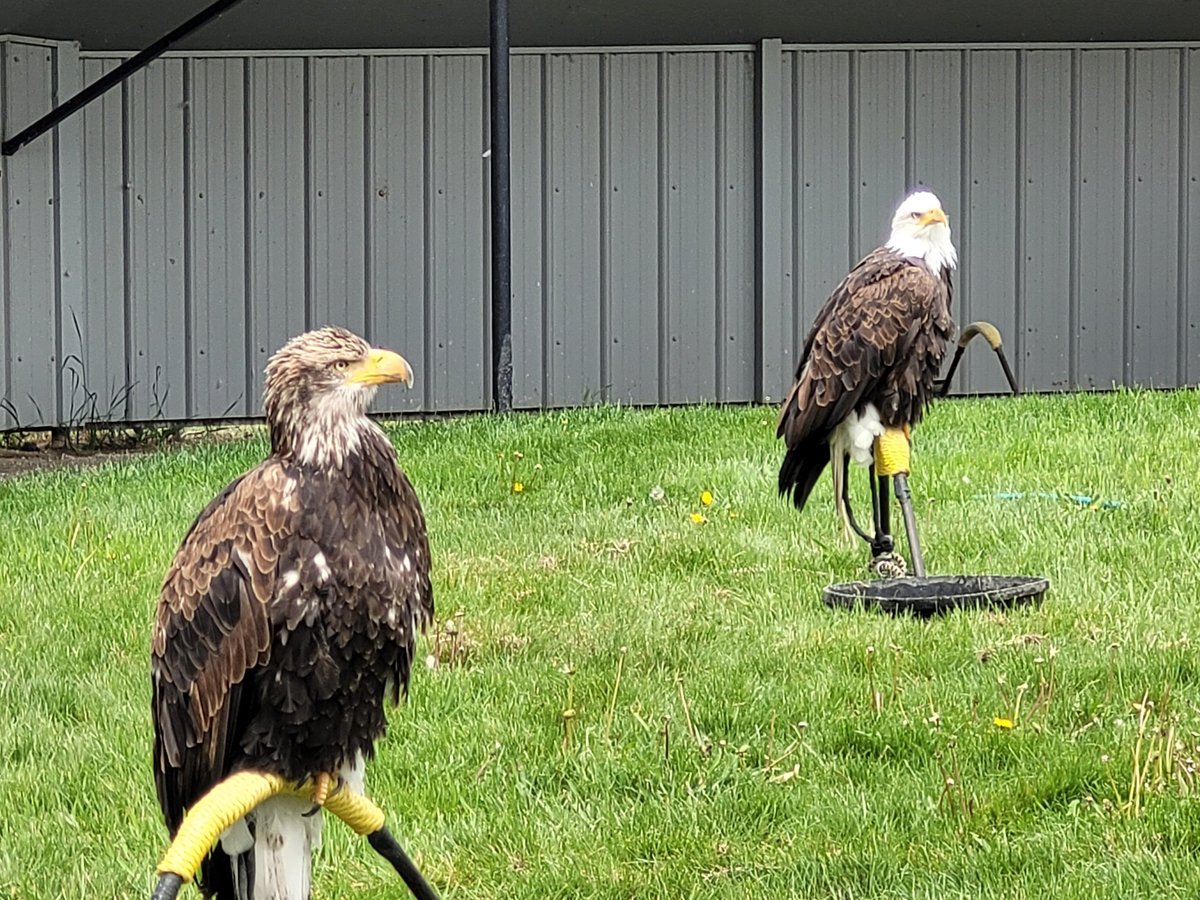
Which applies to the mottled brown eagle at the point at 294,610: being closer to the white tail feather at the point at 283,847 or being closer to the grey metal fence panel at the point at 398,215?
the white tail feather at the point at 283,847

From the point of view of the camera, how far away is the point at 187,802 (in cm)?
320

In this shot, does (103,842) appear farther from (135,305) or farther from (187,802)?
(135,305)

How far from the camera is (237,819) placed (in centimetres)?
296

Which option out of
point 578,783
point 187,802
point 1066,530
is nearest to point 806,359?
point 1066,530

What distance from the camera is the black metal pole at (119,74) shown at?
1040 centimetres

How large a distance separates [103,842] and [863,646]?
2.16 metres

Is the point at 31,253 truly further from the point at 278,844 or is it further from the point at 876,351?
the point at 278,844

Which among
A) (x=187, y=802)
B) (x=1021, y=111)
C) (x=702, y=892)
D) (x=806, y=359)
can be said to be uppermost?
(x=1021, y=111)

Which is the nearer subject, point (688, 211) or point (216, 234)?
point (216, 234)

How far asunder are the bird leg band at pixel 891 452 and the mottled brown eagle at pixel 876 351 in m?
0.03

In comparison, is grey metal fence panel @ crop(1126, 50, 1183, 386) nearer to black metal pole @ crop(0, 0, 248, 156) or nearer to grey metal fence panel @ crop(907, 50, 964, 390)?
grey metal fence panel @ crop(907, 50, 964, 390)

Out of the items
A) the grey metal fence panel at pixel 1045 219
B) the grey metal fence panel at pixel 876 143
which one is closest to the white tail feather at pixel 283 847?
the grey metal fence panel at pixel 876 143

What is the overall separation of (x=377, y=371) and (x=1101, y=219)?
9.94 meters

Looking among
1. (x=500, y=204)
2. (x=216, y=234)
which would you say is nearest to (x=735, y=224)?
(x=500, y=204)
